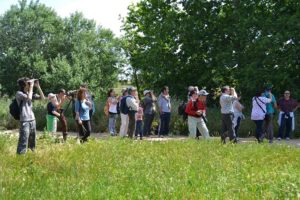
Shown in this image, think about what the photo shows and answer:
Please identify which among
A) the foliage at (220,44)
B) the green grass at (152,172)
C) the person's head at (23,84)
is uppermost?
the foliage at (220,44)

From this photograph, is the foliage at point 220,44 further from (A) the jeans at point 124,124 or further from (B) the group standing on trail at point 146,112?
(A) the jeans at point 124,124

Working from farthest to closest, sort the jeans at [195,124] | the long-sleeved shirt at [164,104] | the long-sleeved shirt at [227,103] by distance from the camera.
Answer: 1. the long-sleeved shirt at [164,104]
2. the jeans at [195,124]
3. the long-sleeved shirt at [227,103]

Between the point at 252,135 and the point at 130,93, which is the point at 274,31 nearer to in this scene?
the point at 252,135

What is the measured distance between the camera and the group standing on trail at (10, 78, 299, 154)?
34.3 ft

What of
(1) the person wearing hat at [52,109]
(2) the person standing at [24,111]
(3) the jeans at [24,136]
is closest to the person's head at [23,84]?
(2) the person standing at [24,111]

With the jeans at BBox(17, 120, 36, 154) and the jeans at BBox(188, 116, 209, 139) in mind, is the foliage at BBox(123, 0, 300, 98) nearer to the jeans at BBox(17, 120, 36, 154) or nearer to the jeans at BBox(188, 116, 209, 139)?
the jeans at BBox(188, 116, 209, 139)

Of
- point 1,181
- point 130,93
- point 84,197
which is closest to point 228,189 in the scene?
point 84,197

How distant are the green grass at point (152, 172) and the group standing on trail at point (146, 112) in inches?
44.6

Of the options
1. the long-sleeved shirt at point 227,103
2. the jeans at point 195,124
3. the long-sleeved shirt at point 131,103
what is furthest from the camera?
the long-sleeved shirt at point 131,103

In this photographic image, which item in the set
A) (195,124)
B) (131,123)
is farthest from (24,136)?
(131,123)

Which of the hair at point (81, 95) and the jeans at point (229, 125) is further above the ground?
the hair at point (81, 95)

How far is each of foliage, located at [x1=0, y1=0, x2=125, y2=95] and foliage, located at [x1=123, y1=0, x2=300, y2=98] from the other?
2275 cm

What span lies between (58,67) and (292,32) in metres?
33.3

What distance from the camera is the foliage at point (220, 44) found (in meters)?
22.0
